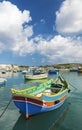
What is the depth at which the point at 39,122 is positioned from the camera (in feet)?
61.8

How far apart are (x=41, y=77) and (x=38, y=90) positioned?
148 feet

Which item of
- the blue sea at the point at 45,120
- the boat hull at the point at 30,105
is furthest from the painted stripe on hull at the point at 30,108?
the blue sea at the point at 45,120

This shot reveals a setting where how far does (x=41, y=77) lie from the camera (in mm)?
72500

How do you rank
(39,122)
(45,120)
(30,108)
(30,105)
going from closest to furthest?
(39,122) → (30,105) → (30,108) → (45,120)

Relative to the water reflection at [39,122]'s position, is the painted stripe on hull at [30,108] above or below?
above

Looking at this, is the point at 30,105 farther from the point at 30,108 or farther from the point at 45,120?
the point at 45,120

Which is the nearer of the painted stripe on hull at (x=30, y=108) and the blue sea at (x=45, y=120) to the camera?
the blue sea at (x=45, y=120)

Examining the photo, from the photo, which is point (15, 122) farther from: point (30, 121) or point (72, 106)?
point (72, 106)

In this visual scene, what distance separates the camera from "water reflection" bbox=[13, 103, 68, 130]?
697 inches

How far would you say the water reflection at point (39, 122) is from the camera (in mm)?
17703

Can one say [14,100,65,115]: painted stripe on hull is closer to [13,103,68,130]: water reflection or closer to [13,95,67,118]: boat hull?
[13,95,67,118]: boat hull

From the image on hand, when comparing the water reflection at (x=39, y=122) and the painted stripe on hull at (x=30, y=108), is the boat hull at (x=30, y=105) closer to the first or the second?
the painted stripe on hull at (x=30, y=108)

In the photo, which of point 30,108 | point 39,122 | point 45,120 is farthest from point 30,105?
point 45,120

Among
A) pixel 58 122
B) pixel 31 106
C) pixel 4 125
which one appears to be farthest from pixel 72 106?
pixel 4 125
